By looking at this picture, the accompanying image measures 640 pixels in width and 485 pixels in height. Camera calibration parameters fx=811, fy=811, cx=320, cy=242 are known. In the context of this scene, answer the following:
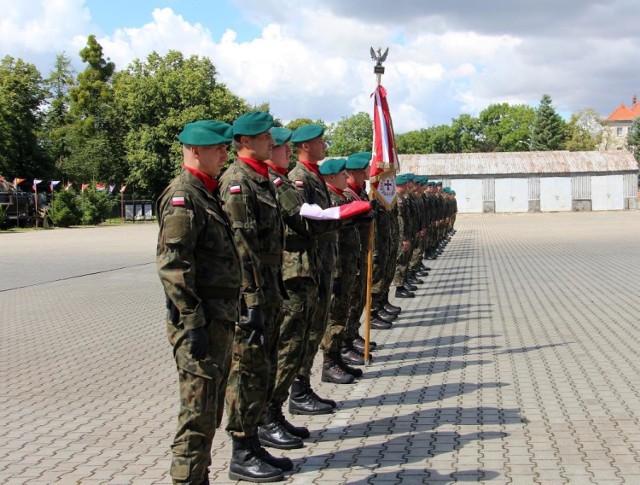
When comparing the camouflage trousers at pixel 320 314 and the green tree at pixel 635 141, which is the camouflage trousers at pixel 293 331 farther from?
the green tree at pixel 635 141

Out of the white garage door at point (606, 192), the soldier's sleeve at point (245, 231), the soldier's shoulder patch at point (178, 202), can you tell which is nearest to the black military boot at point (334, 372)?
the soldier's sleeve at point (245, 231)

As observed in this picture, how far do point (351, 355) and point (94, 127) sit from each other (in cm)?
6533

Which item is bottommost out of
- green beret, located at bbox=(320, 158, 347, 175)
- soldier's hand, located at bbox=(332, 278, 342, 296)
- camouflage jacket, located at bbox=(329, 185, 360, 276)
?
soldier's hand, located at bbox=(332, 278, 342, 296)

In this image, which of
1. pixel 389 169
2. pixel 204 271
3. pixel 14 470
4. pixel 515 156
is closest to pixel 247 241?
pixel 204 271

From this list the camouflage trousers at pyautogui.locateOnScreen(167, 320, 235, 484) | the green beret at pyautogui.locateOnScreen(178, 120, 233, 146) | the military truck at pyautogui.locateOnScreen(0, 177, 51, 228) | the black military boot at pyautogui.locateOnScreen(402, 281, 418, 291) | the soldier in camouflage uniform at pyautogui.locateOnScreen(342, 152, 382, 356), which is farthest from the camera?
the military truck at pyautogui.locateOnScreen(0, 177, 51, 228)

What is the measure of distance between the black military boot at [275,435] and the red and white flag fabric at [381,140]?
4.42 metres

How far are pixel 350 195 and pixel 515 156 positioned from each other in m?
62.6

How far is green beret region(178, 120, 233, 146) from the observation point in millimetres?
4242

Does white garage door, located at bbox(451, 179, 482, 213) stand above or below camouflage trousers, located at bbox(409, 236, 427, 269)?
above

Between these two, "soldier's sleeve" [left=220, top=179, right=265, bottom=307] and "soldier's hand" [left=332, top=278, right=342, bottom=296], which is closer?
"soldier's sleeve" [left=220, top=179, right=265, bottom=307]

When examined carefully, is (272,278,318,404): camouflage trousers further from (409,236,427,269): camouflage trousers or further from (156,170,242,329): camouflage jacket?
(409,236,427,269): camouflage trousers

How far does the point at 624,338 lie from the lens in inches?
374

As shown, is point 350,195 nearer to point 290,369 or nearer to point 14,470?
point 290,369

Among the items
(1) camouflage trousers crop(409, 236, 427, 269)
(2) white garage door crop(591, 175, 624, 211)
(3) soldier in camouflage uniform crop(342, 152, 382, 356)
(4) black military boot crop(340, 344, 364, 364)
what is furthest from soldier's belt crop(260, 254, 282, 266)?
(2) white garage door crop(591, 175, 624, 211)
